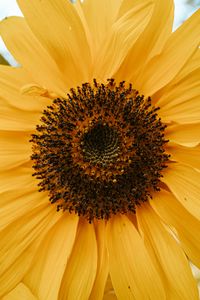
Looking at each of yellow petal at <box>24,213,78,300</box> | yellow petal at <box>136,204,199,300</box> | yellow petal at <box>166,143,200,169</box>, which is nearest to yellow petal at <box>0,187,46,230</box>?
yellow petal at <box>24,213,78,300</box>

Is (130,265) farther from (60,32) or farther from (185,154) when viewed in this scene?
(60,32)

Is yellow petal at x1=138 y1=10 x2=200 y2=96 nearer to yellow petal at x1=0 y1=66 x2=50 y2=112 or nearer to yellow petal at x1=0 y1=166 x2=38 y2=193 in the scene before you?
yellow petal at x1=0 y1=66 x2=50 y2=112

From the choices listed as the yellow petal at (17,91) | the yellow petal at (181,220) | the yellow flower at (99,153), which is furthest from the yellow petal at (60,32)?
the yellow petal at (181,220)

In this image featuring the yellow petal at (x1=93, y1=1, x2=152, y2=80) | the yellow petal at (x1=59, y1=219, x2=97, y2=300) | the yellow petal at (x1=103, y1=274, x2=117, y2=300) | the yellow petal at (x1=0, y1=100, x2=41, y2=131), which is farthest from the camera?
the yellow petal at (x1=103, y1=274, x2=117, y2=300)

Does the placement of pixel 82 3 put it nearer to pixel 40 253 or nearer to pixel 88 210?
pixel 88 210

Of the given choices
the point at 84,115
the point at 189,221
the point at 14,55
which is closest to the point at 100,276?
the point at 189,221

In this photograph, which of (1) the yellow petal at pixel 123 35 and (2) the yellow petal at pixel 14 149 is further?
(2) the yellow petal at pixel 14 149

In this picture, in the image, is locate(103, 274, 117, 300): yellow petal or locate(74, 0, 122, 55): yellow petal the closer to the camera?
locate(74, 0, 122, 55): yellow petal

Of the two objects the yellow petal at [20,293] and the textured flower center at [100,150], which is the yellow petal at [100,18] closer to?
the textured flower center at [100,150]

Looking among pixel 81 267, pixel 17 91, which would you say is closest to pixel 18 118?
pixel 17 91
